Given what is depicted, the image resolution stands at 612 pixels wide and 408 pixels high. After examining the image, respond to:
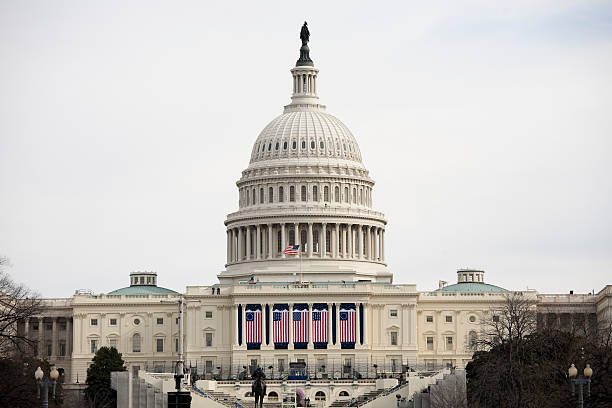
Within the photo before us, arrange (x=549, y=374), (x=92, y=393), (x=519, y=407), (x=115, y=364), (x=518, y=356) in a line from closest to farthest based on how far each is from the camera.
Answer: (x=519, y=407), (x=549, y=374), (x=518, y=356), (x=92, y=393), (x=115, y=364)

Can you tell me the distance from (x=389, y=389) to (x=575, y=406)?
58111 millimetres

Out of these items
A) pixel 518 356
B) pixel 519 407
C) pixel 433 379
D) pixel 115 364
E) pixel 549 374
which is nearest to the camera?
pixel 519 407

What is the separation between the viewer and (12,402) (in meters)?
116

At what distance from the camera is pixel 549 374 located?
14050 cm

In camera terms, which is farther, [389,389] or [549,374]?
[389,389]

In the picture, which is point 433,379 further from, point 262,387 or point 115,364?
point 115,364

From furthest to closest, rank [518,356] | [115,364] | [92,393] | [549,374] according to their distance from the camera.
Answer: [115,364] < [92,393] < [518,356] < [549,374]

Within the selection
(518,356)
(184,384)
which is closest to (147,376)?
(184,384)

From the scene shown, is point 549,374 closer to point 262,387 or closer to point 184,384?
point 262,387

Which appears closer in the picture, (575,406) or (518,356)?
(575,406)

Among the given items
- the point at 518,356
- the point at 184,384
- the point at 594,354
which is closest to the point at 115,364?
the point at 184,384

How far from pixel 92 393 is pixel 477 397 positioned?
1932 inches

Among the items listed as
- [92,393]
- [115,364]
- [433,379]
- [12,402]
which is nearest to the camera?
[12,402]

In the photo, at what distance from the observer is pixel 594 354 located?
134 metres
